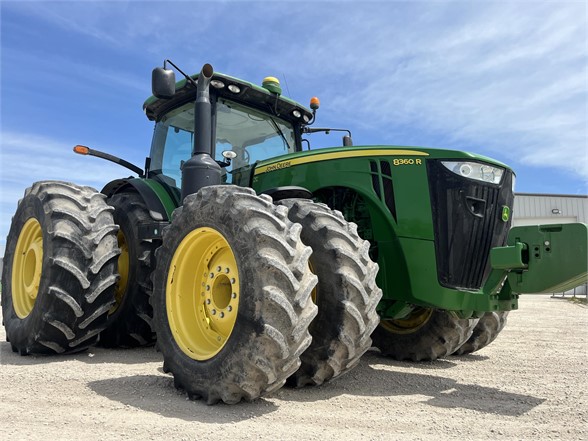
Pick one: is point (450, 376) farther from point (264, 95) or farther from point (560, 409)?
point (264, 95)

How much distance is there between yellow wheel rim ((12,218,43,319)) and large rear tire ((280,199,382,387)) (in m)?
3.01

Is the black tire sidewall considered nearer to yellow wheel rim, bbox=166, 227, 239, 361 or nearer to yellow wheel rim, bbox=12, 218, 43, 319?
yellow wheel rim, bbox=12, 218, 43, 319

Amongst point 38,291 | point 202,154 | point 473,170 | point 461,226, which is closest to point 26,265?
point 38,291

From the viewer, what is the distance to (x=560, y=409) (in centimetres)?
320

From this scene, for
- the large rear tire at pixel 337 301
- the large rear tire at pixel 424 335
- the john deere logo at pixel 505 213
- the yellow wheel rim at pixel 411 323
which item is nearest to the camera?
the large rear tire at pixel 337 301

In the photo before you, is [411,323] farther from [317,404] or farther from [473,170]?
[317,404]

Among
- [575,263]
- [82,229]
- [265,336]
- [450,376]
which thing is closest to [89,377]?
[82,229]

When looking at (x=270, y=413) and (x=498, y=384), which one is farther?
(x=498, y=384)

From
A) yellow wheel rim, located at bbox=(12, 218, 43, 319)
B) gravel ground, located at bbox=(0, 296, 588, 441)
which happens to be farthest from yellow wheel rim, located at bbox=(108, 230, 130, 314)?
yellow wheel rim, located at bbox=(12, 218, 43, 319)

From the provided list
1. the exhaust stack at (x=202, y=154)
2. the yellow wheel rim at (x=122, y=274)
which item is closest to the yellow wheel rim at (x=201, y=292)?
the exhaust stack at (x=202, y=154)

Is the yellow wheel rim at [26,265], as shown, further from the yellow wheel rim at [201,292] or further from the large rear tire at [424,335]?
the large rear tire at [424,335]

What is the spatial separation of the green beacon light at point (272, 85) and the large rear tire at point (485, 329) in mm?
3089

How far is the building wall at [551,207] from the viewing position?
28.8m

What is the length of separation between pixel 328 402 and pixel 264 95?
3249 millimetres
